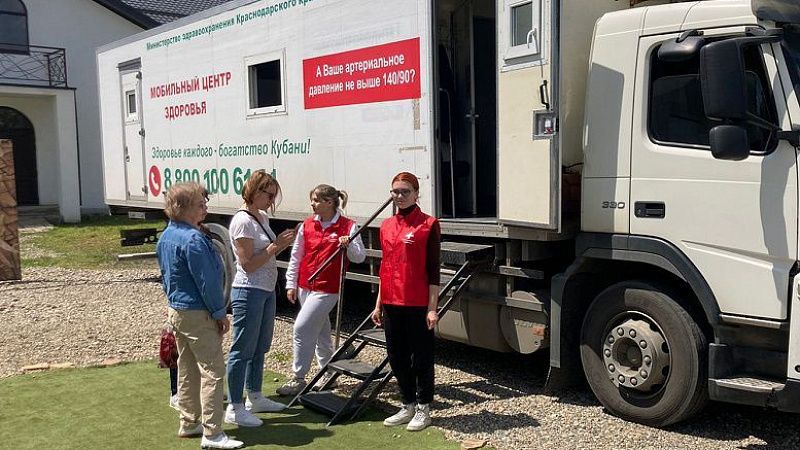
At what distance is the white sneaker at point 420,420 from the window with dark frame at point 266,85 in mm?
3765

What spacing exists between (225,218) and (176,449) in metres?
4.58

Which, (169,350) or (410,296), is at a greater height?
(410,296)

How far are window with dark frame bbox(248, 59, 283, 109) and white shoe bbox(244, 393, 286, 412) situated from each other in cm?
326

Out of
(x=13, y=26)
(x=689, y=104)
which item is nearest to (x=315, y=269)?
(x=689, y=104)

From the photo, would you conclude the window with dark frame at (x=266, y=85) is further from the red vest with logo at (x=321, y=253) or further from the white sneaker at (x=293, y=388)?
the white sneaker at (x=293, y=388)

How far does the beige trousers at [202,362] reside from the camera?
461cm

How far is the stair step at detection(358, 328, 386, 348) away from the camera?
549cm

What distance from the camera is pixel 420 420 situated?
501 centimetres

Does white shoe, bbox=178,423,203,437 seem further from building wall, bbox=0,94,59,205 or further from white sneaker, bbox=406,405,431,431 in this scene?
building wall, bbox=0,94,59,205

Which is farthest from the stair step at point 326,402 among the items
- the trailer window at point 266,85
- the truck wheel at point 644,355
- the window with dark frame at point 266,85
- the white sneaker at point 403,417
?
the window with dark frame at point 266,85

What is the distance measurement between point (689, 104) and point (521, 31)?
122 centimetres

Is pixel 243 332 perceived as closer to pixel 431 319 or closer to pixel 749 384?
pixel 431 319

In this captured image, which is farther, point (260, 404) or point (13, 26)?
point (13, 26)

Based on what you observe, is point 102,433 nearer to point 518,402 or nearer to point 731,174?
point 518,402
